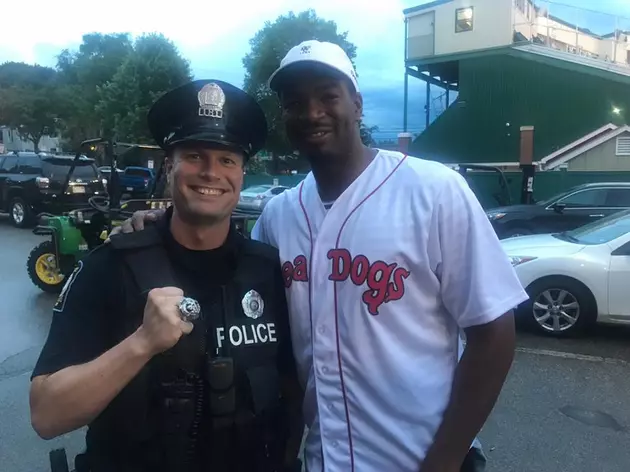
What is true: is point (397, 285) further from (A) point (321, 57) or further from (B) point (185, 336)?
(A) point (321, 57)

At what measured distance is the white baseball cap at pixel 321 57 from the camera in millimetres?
1756

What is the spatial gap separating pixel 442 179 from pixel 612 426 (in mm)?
3512

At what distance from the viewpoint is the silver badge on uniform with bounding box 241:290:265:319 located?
175cm

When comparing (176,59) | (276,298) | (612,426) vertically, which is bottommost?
(612,426)

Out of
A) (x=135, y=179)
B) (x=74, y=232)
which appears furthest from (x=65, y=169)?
(x=74, y=232)

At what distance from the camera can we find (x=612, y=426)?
4305 mm

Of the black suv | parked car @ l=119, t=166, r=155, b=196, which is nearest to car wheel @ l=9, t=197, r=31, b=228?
the black suv

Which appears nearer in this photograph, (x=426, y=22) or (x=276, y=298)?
(x=276, y=298)

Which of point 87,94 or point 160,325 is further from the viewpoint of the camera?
point 87,94

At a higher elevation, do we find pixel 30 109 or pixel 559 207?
pixel 30 109

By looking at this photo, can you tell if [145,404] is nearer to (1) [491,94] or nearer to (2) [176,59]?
(1) [491,94]

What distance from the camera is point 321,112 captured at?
1.80 meters

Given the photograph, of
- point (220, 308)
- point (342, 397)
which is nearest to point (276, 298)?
point (220, 308)

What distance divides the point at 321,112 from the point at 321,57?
0.15 metres
